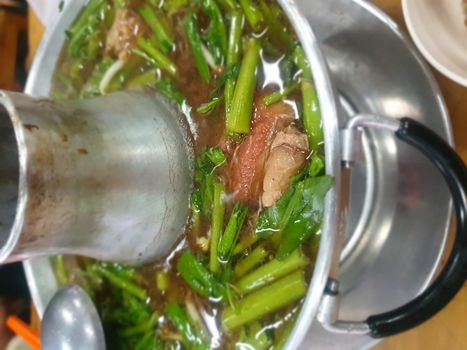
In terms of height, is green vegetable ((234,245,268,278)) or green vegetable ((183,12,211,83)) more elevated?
green vegetable ((183,12,211,83))

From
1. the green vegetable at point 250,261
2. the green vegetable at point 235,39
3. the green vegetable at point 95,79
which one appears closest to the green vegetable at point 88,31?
the green vegetable at point 95,79

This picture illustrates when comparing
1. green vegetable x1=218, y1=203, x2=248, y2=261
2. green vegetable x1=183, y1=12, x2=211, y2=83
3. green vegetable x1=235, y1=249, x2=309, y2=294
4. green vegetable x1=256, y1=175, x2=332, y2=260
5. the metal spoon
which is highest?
green vegetable x1=183, y1=12, x2=211, y2=83

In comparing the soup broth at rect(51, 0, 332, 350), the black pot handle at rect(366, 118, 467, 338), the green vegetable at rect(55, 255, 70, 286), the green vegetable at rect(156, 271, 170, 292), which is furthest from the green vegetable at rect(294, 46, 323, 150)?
the green vegetable at rect(55, 255, 70, 286)

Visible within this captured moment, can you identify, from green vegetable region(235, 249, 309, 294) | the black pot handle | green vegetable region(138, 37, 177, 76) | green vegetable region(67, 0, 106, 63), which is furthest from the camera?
green vegetable region(67, 0, 106, 63)

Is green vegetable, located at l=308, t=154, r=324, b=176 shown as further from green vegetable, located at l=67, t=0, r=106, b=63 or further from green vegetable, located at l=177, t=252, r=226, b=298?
green vegetable, located at l=67, t=0, r=106, b=63

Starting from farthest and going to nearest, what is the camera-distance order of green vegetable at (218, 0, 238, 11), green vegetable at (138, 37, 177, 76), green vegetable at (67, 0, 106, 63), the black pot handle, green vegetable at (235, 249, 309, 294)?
1. green vegetable at (67, 0, 106, 63)
2. green vegetable at (138, 37, 177, 76)
3. green vegetable at (218, 0, 238, 11)
4. green vegetable at (235, 249, 309, 294)
5. the black pot handle

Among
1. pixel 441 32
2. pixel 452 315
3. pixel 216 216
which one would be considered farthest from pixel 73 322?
pixel 441 32

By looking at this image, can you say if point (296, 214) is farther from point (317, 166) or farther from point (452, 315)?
point (452, 315)
